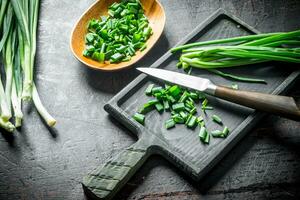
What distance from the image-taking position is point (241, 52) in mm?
1762

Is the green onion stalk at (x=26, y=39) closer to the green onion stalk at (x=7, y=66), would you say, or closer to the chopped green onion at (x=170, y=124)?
the green onion stalk at (x=7, y=66)

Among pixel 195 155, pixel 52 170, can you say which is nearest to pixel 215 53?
pixel 195 155

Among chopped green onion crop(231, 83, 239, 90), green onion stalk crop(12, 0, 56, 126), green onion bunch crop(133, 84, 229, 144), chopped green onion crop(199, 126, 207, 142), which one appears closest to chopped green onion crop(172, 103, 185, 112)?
green onion bunch crop(133, 84, 229, 144)

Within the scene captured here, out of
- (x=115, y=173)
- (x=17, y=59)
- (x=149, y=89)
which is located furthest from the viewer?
(x=17, y=59)

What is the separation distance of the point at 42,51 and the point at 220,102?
2.95 feet

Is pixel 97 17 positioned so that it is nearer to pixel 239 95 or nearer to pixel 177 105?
pixel 177 105

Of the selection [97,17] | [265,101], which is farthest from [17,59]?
[265,101]

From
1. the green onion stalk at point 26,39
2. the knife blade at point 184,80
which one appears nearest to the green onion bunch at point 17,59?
the green onion stalk at point 26,39

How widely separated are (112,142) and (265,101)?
0.62m

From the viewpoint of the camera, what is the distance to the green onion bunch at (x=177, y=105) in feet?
5.61

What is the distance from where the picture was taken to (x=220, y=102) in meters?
1.75

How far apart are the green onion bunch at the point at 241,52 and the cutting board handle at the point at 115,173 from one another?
0.45 meters

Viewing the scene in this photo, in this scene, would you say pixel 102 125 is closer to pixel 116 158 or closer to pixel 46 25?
pixel 116 158

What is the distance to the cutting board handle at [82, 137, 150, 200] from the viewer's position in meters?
1.55
